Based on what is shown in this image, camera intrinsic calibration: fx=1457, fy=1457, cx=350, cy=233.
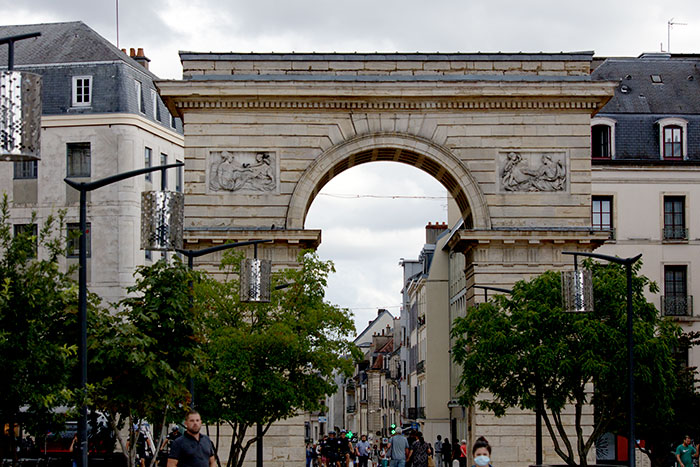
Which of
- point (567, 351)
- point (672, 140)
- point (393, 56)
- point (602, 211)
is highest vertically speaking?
point (393, 56)

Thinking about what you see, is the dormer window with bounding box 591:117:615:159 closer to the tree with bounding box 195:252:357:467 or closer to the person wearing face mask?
the tree with bounding box 195:252:357:467

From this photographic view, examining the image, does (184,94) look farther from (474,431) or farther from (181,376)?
(181,376)

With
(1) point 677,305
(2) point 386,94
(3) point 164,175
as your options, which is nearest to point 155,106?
(3) point 164,175

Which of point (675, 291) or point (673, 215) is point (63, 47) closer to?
point (673, 215)

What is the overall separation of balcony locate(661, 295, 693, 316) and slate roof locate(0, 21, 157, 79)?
23481mm

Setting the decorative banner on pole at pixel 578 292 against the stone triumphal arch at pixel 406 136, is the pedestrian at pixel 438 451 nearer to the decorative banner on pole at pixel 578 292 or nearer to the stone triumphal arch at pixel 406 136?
the stone triumphal arch at pixel 406 136

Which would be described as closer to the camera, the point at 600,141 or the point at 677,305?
the point at 677,305

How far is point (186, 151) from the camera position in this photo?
148ft

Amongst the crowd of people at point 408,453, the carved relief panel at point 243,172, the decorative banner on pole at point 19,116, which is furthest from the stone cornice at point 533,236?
the decorative banner on pole at point 19,116

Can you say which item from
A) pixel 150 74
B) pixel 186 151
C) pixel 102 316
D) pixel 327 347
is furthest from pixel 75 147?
pixel 102 316

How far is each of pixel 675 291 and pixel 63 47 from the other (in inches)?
1064

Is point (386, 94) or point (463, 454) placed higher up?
point (386, 94)

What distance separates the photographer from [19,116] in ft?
56.2

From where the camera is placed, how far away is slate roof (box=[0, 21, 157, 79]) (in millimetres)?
59750
